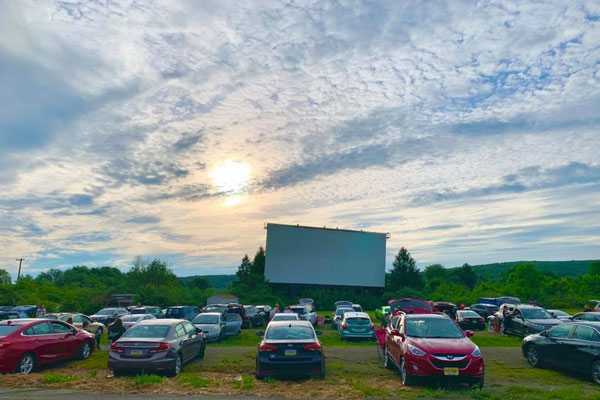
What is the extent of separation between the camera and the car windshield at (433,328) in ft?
36.5

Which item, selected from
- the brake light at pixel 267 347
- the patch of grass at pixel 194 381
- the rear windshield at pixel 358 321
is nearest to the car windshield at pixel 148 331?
the patch of grass at pixel 194 381

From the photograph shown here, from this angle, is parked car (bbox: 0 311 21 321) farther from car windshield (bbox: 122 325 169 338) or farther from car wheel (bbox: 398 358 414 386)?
car wheel (bbox: 398 358 414 386)

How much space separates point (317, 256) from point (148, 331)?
46036 mm

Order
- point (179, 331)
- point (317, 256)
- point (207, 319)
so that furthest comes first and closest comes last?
point (317, 256), point (207, 319), point (179, 331)

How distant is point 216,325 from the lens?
2217cm

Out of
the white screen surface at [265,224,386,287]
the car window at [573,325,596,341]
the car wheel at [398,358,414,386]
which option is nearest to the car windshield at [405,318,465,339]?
the car wheel at [398,358,414,386]

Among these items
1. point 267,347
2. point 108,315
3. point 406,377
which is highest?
point 267,347

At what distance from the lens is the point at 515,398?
9320 mm

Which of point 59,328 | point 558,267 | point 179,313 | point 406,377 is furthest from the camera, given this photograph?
point 558,267

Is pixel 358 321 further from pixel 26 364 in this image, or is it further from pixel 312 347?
pixel 26 364

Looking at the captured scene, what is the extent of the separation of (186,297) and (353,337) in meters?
36.2

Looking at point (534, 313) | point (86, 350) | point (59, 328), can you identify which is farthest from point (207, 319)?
point (534, 313)

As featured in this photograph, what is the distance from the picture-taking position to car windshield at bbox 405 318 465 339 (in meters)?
11.1

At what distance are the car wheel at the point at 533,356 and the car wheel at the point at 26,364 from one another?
13.6m
